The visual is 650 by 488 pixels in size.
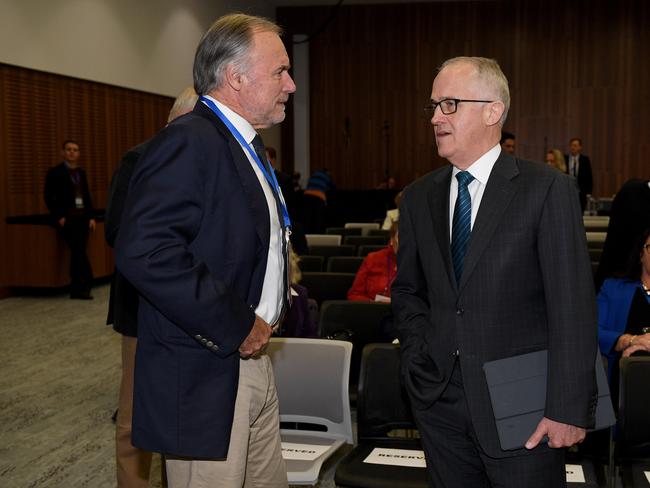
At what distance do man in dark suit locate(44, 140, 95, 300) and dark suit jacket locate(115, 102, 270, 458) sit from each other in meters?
7.85

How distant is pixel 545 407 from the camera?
6.29ft

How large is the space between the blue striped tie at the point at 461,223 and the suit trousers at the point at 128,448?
1520mm

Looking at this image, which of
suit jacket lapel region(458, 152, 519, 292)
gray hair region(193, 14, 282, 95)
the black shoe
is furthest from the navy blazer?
the black shoe

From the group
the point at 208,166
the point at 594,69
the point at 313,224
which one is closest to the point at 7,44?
the point at 313,224

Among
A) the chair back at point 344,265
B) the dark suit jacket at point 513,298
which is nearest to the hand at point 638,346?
the dark suit jacket at point 513,298

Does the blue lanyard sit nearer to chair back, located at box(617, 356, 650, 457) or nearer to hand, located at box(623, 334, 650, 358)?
chair back, located at box(617, 356, 650, 457)

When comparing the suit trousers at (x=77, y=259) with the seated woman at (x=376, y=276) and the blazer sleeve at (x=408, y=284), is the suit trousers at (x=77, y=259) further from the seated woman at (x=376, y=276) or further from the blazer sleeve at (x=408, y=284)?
the blazer sleeve at (x=408, y=284)

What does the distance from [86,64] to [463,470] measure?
10384mm

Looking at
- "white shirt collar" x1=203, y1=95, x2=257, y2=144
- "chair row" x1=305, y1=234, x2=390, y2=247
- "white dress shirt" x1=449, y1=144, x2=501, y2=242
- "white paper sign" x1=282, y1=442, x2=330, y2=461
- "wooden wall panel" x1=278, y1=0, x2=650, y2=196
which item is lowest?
"white paper sign" x1=282, y1=442, x2=330, y2=461

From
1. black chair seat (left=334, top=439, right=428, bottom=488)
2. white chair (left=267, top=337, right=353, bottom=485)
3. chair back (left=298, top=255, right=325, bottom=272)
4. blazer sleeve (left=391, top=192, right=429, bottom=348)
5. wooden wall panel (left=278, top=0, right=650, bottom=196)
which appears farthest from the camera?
wooden wall panel (left=278, top=0, right=650, bottom=196)

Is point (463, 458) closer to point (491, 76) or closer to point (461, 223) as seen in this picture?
point (461, 223)

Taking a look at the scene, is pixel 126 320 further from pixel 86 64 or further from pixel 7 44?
pixel 86 64

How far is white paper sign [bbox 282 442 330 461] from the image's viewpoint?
3061 mm

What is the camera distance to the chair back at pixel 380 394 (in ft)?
10.5
